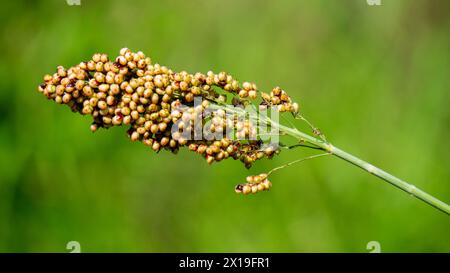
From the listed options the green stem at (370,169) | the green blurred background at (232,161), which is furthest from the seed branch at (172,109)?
the green blurred background at (232,161)

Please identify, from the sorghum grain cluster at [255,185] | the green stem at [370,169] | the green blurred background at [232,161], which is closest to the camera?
the green stem at [370,169]

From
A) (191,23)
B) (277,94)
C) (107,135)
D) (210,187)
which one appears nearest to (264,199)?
(210,187)

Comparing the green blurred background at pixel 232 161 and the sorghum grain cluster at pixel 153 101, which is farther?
the green blurred background at pixel 232 161

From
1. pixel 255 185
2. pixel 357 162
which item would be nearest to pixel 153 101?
pixel 255 185

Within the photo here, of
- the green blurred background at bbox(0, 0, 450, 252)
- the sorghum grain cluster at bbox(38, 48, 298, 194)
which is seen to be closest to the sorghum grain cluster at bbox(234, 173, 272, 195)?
the sorghum grain cluster at bbox(38, 48, 298, 194)

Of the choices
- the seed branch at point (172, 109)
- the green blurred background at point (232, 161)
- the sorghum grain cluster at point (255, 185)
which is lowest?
the sorghum grain cluster at point (255, 185)

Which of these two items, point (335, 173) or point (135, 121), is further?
point (335, 173)

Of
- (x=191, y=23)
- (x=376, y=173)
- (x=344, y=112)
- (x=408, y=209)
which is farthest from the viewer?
(x=191, y=23)

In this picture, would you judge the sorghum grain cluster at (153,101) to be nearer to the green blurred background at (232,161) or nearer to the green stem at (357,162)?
the green stem at (357,162)

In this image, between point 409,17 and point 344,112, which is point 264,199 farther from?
point 409,17
